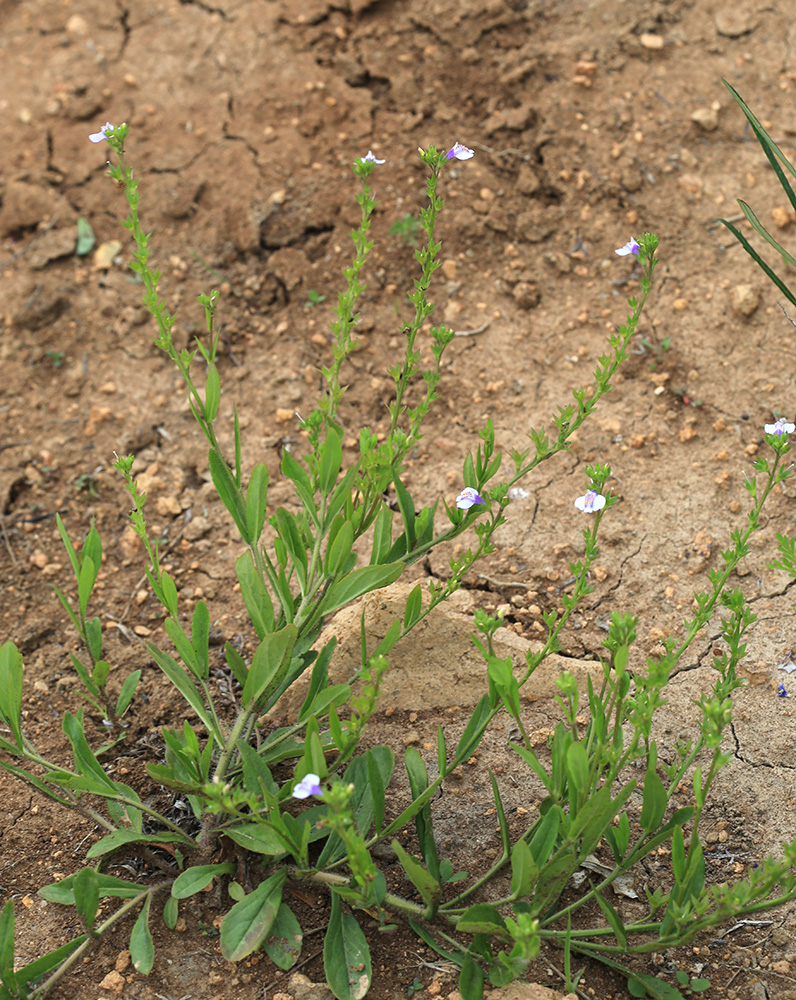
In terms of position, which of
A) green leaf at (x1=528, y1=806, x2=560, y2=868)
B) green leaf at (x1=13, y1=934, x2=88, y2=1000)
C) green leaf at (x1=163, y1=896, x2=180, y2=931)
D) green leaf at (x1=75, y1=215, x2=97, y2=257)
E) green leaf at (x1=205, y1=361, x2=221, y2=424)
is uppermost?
green leaf at (x1=205, y1=361, x2=221, y2=424)

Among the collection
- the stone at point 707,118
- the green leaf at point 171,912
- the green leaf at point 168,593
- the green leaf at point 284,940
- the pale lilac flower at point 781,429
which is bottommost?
the green leaf at point 284,940

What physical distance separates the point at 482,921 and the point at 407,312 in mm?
2405

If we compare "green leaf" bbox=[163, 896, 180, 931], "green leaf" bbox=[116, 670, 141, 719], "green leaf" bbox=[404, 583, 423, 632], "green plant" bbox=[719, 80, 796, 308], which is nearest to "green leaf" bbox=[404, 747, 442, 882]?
"green leaf" bbox=[404, 583, 423, 632]

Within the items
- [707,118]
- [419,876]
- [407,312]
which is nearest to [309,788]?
[419,876]

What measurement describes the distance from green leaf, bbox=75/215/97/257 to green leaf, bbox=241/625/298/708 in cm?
255

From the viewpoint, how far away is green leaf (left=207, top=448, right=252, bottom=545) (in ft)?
7.59

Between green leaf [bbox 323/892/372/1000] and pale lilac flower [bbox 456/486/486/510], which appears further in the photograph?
pale lilac flower [bbox 456/486/486/510]

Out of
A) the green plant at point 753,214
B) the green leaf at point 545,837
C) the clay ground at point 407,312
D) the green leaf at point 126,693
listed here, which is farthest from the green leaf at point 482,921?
the green plant at point 753,214

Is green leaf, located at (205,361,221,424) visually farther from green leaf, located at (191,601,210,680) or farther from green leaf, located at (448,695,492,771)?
green leaf, located at (448,695,492,771)

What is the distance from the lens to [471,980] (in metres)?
1.88

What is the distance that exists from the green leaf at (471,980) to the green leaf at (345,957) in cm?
21

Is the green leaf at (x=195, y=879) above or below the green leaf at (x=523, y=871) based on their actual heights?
below

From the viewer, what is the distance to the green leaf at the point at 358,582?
7.04 ft

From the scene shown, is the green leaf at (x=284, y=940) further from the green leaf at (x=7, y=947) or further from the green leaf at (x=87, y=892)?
the green leaf at (x=7, y=947)
